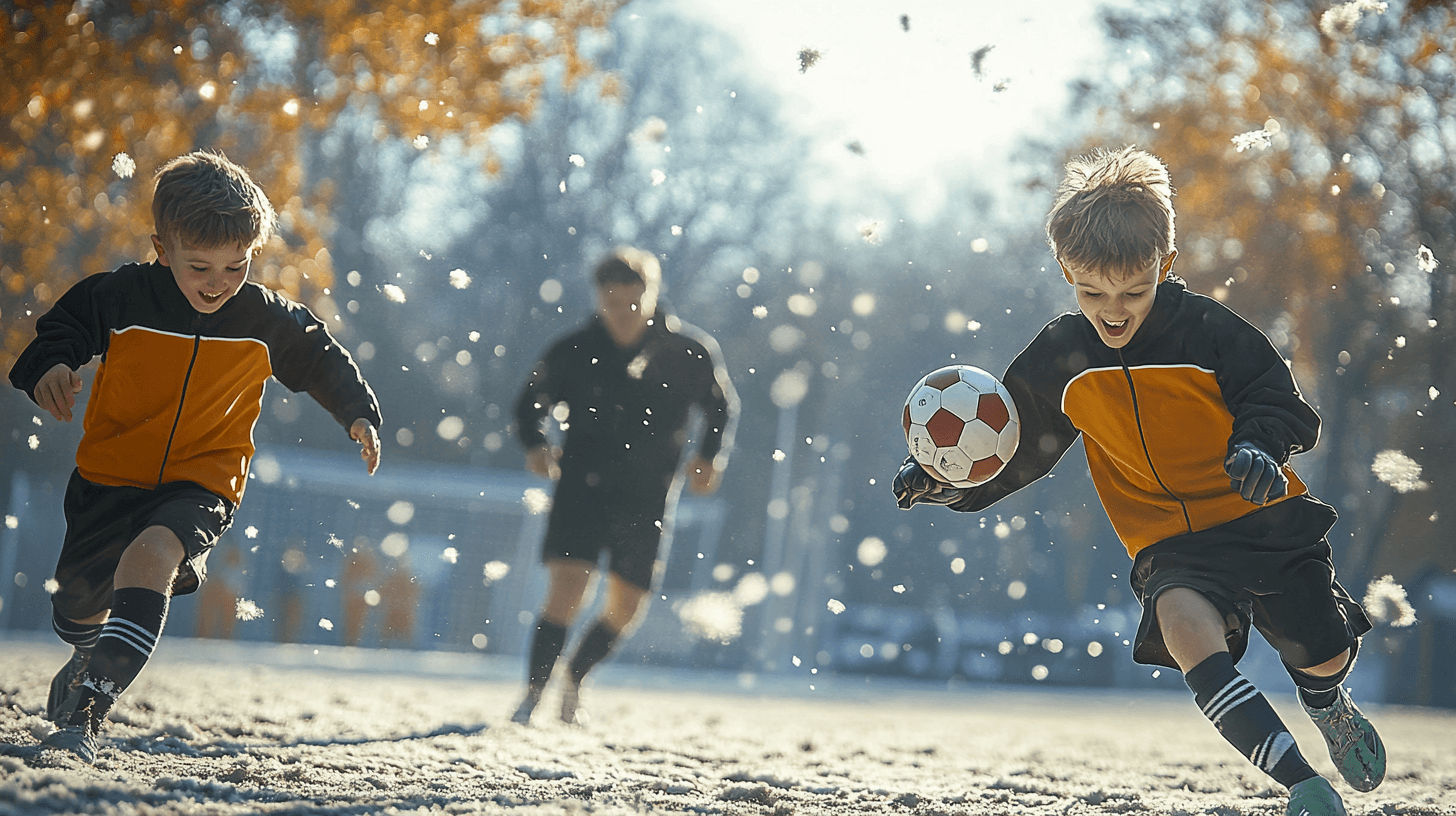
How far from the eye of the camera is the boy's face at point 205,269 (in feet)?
8.45

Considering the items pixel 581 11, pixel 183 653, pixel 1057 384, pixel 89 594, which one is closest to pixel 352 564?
pixel 183 653

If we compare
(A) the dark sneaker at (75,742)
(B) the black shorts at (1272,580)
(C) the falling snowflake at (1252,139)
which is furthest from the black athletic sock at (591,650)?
(C) the falling snowflake at (1252,139)

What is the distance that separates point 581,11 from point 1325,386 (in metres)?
9.84

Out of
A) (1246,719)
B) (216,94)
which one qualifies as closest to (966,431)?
(1246,719)

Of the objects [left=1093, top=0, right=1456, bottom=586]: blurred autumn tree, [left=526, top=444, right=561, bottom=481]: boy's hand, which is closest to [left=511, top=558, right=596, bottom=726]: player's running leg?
[left=526, top=444, right=561, bottom=481]: boy's hand

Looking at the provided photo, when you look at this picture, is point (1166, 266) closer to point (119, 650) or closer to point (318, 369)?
point (318, 369)

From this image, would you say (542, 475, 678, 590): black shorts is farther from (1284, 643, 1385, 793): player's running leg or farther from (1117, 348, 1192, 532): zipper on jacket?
(1284, 643, 1385, 793): player's running leg

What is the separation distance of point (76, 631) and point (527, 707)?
1648 millimetres

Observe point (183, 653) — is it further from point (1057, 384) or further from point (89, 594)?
point (1057, 384)

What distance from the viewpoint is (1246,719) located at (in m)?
2.17

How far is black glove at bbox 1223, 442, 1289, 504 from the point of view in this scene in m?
2.06

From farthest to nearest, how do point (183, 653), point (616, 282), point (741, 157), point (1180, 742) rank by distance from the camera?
point (741, 157)
point (183, 653)
point (1180, 742)
point (616, 282)

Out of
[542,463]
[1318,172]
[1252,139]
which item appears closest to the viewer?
[1252,139]

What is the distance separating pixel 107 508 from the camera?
8.63ft
